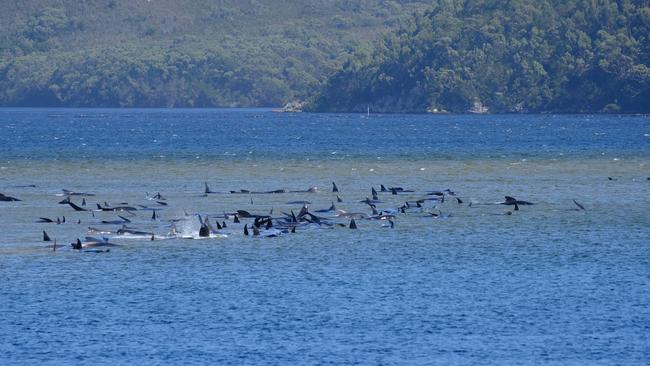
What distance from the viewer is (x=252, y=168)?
100625 millimetres

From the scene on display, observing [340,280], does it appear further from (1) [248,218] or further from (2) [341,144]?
(2) [341,144]

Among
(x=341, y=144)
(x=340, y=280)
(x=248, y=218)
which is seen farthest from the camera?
(x=341, y=144)

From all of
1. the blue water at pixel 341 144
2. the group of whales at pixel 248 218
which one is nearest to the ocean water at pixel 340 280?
the group of whales at pixel 248 218

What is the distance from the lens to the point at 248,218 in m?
57.9

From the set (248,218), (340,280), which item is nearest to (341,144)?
(248,218)

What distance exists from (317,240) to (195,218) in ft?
28.4

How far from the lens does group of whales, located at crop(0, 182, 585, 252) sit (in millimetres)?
51312

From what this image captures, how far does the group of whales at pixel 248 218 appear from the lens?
51.3 metres

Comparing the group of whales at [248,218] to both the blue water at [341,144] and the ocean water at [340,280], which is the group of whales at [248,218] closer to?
the ocean water at [340,280]

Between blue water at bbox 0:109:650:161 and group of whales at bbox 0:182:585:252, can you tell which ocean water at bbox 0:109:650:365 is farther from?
blue water at bbox 0:109:650:161

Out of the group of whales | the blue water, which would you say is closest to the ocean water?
the group of whales

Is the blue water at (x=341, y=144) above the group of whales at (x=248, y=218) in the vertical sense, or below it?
below

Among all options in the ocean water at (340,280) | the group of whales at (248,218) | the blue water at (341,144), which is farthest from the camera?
the blue water at (341,144)

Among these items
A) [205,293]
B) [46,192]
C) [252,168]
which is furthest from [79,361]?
[252,168]
